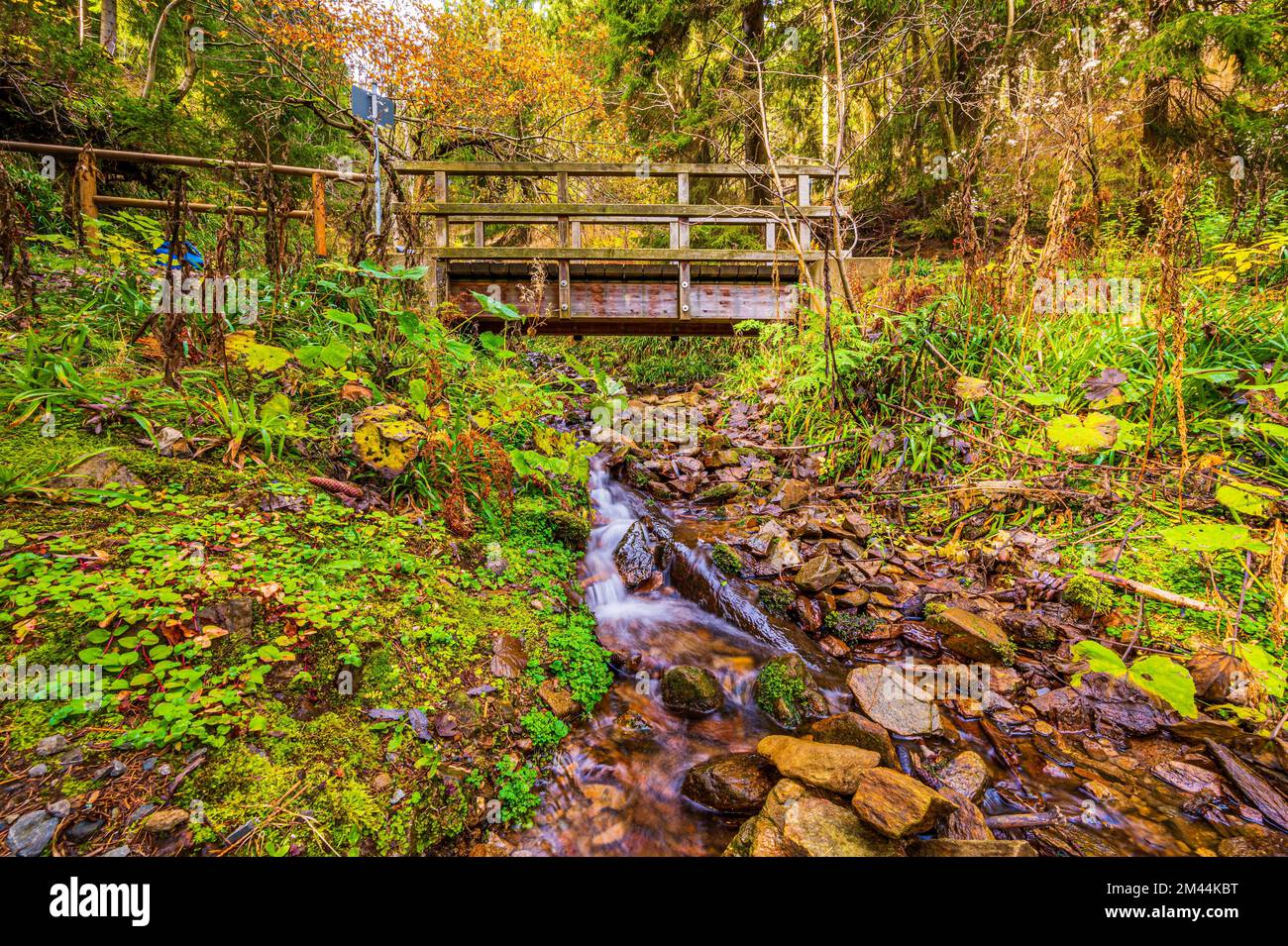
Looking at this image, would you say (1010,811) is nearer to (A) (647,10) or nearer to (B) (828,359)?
(B) (828,359)

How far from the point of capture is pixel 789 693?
2.37 meters

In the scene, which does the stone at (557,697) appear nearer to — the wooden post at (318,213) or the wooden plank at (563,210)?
the wooden post at (318,213)

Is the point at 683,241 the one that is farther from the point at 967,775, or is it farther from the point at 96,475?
the point at 967,775

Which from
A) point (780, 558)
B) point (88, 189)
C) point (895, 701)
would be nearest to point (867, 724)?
point (895, 701)

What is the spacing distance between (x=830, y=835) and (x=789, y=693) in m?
0.80

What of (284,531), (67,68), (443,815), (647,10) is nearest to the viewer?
(443,815)

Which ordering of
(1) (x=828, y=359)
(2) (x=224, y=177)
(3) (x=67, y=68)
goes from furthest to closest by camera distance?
1. (2) (x=224, y=177)
2. (3) (x=67, y=68)
3. (1) (x=828, y=359)

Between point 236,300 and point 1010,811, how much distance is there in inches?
190

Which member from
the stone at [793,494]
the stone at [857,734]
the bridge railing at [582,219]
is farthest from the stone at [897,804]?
the bridge railing at [582,219]

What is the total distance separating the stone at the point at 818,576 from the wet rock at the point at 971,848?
1.52m

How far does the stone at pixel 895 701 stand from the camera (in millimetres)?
2162

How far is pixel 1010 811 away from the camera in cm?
181
